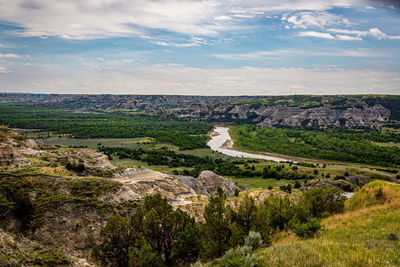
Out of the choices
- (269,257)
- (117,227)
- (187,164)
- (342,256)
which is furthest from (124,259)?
(187,164)

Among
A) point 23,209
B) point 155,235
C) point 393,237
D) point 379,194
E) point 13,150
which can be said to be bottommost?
point 155,235

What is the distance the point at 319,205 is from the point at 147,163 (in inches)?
2759

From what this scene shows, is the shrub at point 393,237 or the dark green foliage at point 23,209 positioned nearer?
the shrub at point 393,237

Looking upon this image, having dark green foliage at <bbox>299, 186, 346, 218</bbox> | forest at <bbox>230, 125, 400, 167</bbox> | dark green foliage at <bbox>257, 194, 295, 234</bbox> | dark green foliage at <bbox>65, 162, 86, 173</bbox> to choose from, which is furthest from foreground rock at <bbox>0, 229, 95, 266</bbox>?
forest at <bbox>230, 125, 400, 167</bbox>

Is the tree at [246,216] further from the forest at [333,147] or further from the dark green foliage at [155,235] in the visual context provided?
the forest at [333,147]

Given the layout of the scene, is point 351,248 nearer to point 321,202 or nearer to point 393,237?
point 393,237

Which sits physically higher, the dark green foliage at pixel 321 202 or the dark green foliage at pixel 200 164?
the dark green foliage at pixel 321 202

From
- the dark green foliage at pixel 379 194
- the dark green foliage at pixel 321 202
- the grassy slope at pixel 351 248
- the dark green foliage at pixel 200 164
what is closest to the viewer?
the grassy slope at pixel 351 248

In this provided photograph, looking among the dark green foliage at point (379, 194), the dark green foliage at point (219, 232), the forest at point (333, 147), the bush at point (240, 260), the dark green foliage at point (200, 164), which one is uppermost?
the bush at point (240, 260)

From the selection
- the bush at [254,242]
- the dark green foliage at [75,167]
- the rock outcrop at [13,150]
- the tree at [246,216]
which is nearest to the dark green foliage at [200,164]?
the dark green foliage at [75,167]

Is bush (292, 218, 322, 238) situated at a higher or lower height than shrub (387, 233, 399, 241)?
lower

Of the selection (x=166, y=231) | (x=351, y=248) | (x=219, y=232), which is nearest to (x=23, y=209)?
(x=166, y=231)

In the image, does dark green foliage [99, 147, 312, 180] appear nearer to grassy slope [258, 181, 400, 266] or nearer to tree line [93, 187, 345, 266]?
tree line [93, 187, 345, 266]

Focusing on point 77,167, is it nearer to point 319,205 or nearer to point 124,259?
point 124,259
